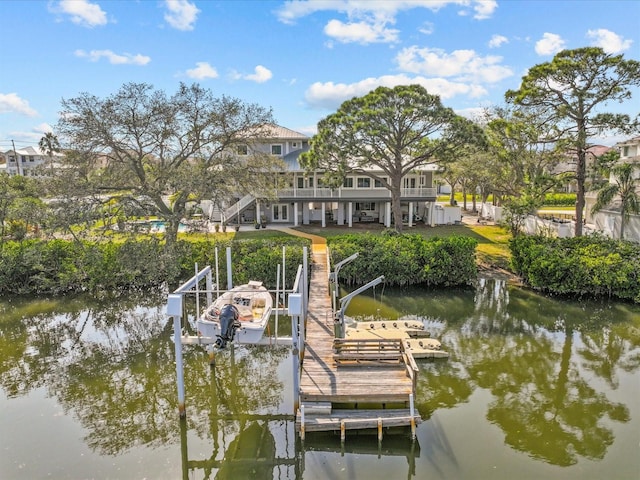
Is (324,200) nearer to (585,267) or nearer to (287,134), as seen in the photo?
(287,134)

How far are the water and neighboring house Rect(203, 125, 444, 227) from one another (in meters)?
16.3

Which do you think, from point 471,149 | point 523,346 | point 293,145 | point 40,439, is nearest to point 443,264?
point 523,346

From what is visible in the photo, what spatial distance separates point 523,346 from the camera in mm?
14578

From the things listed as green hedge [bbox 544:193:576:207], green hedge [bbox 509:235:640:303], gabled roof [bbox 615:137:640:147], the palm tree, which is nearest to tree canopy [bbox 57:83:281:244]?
green hedge [bbox 509:235:640:303]

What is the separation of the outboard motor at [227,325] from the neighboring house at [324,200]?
68.8 ft

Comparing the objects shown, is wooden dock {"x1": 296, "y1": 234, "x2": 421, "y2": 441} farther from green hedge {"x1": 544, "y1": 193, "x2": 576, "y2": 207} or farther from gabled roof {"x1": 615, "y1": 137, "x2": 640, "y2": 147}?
green hedge {"x1": 544, "y1": 193, "x2": 576, "y2": 207}

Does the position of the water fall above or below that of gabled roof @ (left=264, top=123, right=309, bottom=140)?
below

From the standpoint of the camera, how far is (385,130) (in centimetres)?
2470

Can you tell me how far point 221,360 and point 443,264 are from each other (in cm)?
1152

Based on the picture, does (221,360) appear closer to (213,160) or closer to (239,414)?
(239,414)

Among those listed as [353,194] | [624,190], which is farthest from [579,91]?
[353,194]

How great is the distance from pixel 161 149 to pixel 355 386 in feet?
49.8

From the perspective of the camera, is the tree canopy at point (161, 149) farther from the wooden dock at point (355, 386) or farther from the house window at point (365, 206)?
the house window at point (365, 206)

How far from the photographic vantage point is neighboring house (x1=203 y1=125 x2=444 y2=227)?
32.4 metres
